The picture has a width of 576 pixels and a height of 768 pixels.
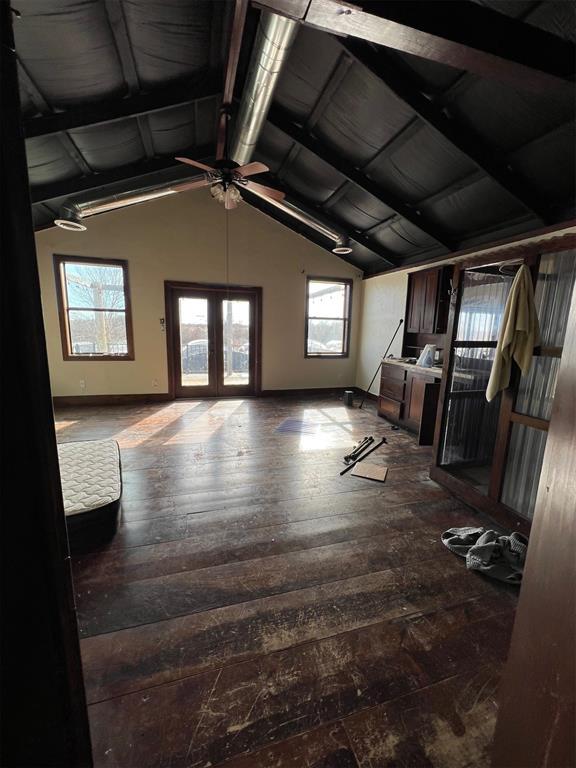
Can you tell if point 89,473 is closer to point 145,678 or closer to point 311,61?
point 145,678

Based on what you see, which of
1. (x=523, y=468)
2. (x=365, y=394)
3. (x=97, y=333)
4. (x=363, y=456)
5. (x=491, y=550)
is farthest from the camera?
(x=365, y=394)

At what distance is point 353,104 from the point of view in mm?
3271

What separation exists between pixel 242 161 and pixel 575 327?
4620mm

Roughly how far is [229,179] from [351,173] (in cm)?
189

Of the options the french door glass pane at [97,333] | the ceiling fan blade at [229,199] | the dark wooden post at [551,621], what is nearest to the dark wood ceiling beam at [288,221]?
the ceiling fan blade at [229,199]

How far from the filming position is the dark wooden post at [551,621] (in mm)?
568

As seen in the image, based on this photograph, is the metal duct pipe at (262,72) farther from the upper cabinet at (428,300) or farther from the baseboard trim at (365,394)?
the baseboard trim at (365,394)

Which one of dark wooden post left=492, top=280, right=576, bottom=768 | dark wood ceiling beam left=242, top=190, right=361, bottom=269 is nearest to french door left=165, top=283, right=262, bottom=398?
dark wood ceiling beam left=242, top=190, right=361, bottom=269

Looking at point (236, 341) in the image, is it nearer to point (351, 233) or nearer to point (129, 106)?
point (351, 233)

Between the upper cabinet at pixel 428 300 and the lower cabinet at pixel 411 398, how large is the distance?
815mm

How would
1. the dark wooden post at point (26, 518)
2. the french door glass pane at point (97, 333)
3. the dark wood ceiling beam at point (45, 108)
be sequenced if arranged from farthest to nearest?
1. the french door glass pane at point (97, 333)
2. the dark wood ceiling beam at point (45, 108)
3. the dark wooden post at point (26, 518)

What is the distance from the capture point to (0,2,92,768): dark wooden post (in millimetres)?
560

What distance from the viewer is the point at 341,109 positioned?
341cm

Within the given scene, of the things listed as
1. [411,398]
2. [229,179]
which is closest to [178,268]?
[229,179]
